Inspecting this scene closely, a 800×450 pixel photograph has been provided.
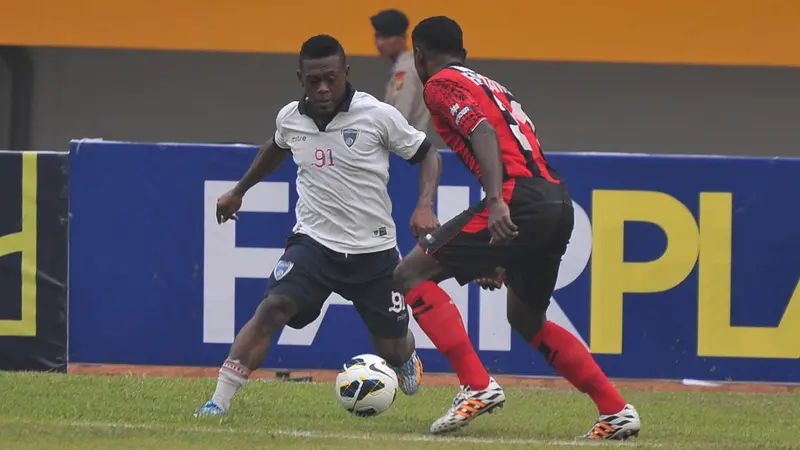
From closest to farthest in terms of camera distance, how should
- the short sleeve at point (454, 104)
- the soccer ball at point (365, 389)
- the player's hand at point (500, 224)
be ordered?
the player's hand at point (500, 224), the short sleeve at point (454, 104), the soccer ball at point (365, 389)

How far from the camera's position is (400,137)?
24.5ft

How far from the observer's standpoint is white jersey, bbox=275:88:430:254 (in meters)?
7.40

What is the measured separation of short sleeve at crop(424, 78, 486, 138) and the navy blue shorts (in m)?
1.24

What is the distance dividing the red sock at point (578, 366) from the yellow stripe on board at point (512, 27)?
7503mm

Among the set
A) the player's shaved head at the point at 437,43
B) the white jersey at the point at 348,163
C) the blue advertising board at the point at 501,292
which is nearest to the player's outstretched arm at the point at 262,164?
the white jersey at the point at 348,163

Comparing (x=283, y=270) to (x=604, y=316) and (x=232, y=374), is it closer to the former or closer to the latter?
(x=232, y=374)

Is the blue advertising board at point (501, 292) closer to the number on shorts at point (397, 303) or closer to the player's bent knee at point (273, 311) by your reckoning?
the number on shorts at point (397, 303)

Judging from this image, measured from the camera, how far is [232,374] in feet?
23.5

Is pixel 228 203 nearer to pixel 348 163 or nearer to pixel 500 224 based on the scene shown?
pixel 348 163

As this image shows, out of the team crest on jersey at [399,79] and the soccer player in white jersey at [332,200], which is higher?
the team crest on jersey at [399,79]

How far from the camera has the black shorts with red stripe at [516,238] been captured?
6410mm

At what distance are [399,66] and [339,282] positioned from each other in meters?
3.27

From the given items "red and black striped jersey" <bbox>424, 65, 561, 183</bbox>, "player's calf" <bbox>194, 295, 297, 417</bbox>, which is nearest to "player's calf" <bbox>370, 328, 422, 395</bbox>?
"player's calf" <bbox>194, 295, 297, 417</bbox>

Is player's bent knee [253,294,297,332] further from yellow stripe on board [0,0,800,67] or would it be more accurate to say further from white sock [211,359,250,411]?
yellow stripe on board [0,0,800,67]
